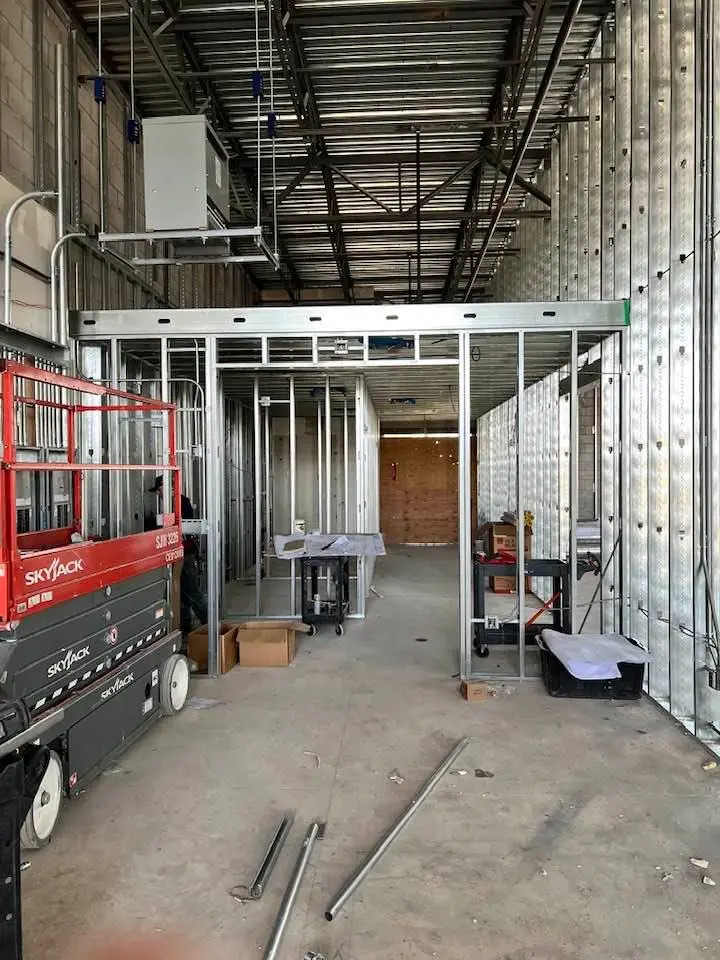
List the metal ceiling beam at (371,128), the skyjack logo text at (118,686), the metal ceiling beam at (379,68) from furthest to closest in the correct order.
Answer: the metal ceiling beam at (371,128) < the metal ceiling beam at (379,68) < the skyjack logo text at (118,686)

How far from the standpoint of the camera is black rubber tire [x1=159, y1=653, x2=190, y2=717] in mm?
4324

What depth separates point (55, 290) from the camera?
16.7 feet

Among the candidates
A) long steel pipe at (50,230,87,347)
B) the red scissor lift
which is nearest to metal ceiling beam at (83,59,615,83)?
long steel pipe at (50,230,87,347)

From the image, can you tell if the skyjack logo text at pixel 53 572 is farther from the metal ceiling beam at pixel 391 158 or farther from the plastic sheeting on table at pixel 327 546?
the metal ceiling beam at pixel 391 158

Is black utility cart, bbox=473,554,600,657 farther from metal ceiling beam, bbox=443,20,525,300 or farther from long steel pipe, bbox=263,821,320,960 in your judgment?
metal ceiling beam, bbox=443,20,525,300

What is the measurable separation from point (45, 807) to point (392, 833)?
1.67 meters

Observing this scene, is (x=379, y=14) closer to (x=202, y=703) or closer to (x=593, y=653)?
(x=593, y=653)

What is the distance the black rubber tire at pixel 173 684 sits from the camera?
4.32 m

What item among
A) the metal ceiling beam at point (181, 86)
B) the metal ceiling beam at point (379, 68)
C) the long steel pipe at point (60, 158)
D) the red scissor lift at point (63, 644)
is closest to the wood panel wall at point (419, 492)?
the metal ceiling beam at point (181, 86)

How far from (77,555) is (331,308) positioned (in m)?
3.20

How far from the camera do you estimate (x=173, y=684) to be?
14.6 ft

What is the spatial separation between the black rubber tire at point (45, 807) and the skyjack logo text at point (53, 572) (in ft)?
2.78

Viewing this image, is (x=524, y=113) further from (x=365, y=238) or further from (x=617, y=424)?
(x=617, y=424)

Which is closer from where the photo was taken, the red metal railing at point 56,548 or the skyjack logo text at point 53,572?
the red metal railing at point 56,548
